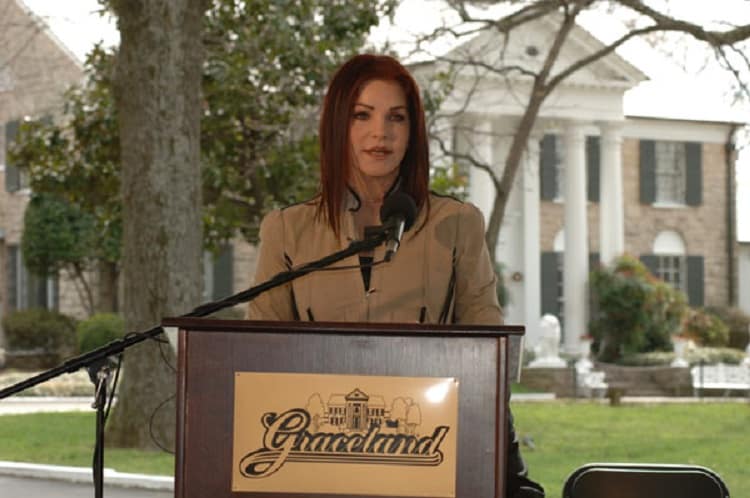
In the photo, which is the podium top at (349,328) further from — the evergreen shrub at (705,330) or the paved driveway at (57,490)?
the evergreen shrub at (705,330)

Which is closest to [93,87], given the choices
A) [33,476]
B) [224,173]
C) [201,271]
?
[224,173]

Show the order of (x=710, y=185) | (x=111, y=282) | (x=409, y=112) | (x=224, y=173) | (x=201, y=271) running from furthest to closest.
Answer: (x=710, y=185) < (x=111, y=282) < (x=224, y=173) < (x=201, y=271) < (x=409, y=112)

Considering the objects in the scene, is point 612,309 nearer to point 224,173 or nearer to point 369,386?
point 224,173

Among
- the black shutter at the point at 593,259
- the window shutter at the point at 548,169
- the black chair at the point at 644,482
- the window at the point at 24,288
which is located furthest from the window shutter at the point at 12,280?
the black chair at the point at 644,482

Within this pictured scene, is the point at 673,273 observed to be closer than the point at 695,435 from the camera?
No

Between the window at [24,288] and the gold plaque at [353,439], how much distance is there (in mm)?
28800

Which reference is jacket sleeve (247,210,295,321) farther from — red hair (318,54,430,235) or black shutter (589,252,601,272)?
black shutter (589,252,601,272)

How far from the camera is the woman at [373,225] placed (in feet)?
9.41

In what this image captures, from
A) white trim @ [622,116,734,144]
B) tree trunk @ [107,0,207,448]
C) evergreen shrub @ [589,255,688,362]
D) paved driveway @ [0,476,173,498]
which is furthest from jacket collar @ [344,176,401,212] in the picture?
white trim @ [622,116,734,144]

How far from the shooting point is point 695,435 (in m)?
15.6

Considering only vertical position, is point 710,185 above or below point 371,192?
above

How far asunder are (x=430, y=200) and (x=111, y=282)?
26153mm

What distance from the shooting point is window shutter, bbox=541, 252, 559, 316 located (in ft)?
106

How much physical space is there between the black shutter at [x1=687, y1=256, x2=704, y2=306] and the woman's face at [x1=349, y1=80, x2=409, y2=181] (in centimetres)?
3242
